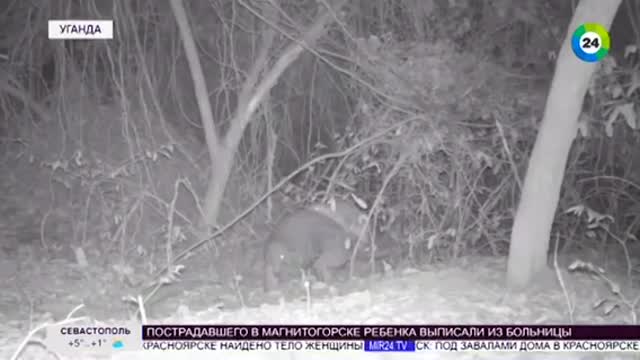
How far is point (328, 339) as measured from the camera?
113 inches

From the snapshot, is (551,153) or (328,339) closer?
(328,339)

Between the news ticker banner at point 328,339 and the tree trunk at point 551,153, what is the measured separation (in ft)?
2.52

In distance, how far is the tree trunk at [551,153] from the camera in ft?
11.1

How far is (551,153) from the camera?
3.53 metres

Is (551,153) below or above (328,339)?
above

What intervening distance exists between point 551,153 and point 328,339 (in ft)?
4.72

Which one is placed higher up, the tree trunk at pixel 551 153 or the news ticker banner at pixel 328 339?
the tree trunk at pixel 551 153

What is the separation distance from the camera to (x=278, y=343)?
2.83 meters

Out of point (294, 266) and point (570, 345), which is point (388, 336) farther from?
point (294, 266)

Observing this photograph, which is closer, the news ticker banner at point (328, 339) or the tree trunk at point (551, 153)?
the news ticker banner at point (328, 339)

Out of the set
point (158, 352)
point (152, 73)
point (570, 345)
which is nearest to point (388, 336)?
point (570, 345)

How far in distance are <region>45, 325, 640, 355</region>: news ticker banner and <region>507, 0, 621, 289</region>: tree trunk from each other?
2.52ft

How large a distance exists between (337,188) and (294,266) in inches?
29.6

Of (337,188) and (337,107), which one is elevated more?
(337,107)
